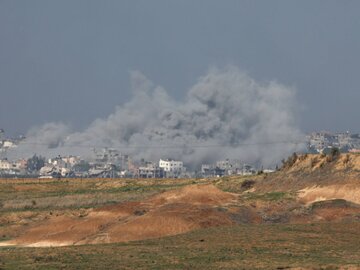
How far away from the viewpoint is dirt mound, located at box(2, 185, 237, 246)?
64.4 metres

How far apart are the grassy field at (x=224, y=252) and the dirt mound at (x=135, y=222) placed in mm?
4884

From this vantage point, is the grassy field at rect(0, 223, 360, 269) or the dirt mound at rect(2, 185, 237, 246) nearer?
the grassy field at rect(0, 223, 360, 269)

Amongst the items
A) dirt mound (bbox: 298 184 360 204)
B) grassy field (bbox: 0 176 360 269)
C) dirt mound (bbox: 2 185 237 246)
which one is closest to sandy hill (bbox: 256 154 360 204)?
dirt mound (bbox: 298 184 360 204)

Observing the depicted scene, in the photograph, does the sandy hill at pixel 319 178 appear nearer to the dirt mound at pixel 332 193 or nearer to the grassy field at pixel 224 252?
the dirt mound at pixel 332 193

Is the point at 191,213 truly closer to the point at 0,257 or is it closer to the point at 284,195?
the point at 284,195

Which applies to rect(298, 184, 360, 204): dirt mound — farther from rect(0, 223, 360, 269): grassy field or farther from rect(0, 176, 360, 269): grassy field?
rect(0, 223, 360, 269): grassy field

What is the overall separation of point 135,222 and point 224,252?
662 inches

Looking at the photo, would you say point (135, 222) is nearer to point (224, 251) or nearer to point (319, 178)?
point (224, 251)

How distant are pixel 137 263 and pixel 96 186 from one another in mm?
104982

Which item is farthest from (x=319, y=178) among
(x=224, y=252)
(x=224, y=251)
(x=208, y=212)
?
(x=224, y=252)

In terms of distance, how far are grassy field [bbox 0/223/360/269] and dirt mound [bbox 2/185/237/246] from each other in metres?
4.88

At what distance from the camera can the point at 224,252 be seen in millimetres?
50781

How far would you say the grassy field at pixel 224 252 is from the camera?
45.2 metres

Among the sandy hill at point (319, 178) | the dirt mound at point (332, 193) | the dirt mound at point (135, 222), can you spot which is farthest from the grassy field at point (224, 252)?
the sandy hill at point (319, 178)
